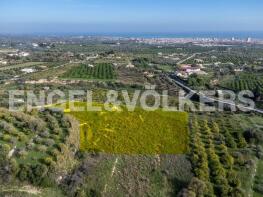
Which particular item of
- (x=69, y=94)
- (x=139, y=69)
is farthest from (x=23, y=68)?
(x=69, y=94)

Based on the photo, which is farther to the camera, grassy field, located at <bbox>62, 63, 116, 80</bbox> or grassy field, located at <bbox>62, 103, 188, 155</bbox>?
grassy field, located at <bbox>62, 63, 116, 80</bbox>

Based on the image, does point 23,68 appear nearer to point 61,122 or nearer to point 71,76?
point 71,76

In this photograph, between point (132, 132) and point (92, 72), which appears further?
point (92, 72)

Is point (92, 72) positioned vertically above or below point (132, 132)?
below

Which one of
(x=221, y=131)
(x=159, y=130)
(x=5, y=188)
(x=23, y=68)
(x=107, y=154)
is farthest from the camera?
(x=23, y=68)

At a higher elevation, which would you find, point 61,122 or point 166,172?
point 61,122
